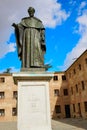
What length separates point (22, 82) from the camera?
719 centimetres

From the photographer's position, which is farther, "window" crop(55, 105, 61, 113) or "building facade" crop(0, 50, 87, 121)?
"window" crop(55, 105, 61, 113)

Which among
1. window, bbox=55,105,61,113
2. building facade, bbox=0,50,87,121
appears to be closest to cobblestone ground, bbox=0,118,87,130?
building facade, bbox=0,50,87,121

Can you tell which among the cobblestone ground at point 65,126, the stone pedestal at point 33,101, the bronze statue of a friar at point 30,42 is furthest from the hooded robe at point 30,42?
the cobblestone ground at point 65,126

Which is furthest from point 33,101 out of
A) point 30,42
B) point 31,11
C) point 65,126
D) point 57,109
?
point 57,109

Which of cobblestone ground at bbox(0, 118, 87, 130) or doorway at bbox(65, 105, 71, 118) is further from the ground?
doorway at bbox(65, 105, 71, 118)

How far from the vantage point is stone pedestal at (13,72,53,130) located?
22.6 ft

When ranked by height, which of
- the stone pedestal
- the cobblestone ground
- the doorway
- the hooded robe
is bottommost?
the cobblestone ground

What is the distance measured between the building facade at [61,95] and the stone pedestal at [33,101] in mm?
30418

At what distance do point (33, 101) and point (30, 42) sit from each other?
2.08m

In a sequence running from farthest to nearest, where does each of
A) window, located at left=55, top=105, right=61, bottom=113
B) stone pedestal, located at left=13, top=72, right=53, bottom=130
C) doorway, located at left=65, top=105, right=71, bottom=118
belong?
doorway, located at left=65, top=105, right=71, bottom=118 → window, located at left=55, top=105, right=61, bottom=113 → stone pedestal, located at left=13, top=72, right=53, bottom=130

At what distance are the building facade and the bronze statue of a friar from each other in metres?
29.4

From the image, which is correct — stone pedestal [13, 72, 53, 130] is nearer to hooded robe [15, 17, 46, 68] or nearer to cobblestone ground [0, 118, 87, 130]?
hooded robe [15, 17, 46, 68]

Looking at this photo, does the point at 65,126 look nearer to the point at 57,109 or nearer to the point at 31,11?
the point at 31,11

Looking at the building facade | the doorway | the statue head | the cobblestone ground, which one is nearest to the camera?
the statue head
